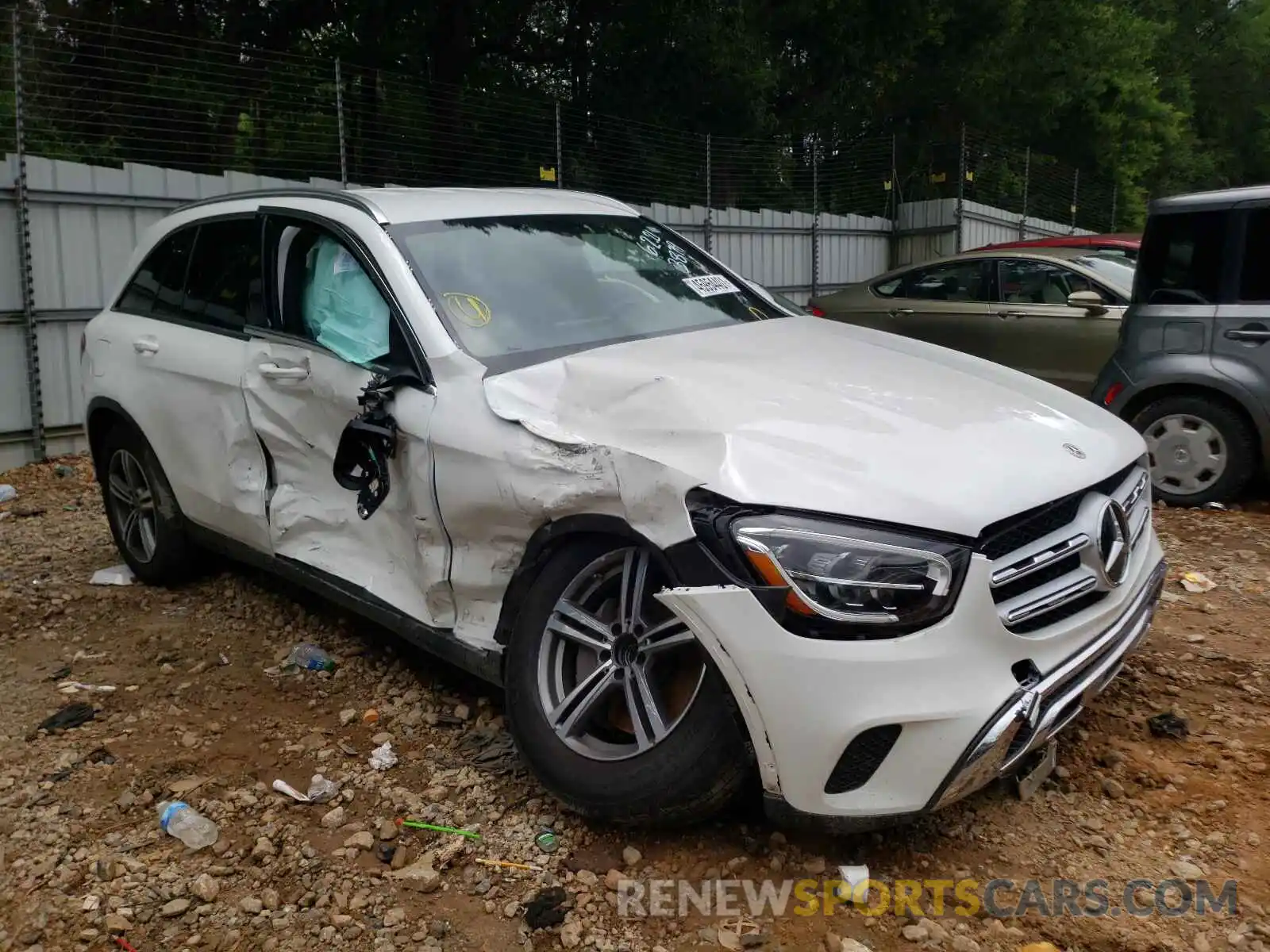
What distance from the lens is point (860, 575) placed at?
8.22 ft

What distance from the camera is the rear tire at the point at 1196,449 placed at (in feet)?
20.1

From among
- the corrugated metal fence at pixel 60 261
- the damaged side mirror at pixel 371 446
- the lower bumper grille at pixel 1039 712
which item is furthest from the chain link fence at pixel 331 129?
the lower bumper grille at pixel 1039 712

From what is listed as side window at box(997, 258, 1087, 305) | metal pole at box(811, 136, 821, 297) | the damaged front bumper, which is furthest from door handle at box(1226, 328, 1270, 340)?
metal pole at box(811, 136, 821, 297)

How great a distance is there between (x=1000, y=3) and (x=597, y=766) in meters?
21.2

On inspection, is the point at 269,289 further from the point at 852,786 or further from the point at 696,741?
the point at 852,786

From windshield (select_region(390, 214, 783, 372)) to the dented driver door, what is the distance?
24cm

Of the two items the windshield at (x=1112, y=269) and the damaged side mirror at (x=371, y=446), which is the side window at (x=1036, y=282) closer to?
the windshield at (x=1112, y=269)

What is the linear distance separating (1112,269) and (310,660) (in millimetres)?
6966

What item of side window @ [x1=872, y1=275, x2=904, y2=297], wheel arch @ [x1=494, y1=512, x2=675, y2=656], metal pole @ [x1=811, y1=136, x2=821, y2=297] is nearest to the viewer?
wheel arch @ [x1=494, y1=512, x2=675, y2=656]

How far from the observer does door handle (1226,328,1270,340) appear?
5.89 meters

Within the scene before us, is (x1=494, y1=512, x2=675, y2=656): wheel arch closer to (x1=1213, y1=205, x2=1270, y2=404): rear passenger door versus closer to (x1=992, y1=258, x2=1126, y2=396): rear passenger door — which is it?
(x1=1213, y1=205, x2=1270, y2=404): rear passenger door

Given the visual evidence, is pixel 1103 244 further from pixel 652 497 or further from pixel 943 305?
pixel 652 497

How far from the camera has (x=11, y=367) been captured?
780cm

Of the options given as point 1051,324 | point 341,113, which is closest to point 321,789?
point 1051,324
